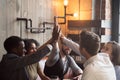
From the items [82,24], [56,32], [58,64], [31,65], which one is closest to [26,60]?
[56,32]

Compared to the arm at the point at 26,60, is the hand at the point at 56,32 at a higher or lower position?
higher

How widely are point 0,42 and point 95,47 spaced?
129 cm

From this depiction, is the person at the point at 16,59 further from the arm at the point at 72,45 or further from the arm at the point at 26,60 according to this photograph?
the arm at the point at 72,45

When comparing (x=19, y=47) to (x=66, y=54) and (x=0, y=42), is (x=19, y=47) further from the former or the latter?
(x=66, y=54)

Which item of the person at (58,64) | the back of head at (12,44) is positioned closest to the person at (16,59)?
the back of head at (12,44)

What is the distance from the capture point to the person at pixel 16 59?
2.04 meters

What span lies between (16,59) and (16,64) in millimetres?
45

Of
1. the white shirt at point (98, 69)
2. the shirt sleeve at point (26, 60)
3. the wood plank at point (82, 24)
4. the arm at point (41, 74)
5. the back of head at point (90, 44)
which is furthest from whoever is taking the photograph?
the wood plank at point (82, 24)

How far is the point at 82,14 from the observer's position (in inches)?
163

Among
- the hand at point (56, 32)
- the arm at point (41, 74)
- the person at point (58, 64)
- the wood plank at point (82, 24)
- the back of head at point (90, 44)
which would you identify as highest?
the wood plank at point (82, 24)

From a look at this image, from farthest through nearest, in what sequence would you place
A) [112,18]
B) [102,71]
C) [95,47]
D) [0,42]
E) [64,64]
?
[112,18], [64,64], [0,42], [95,47], [102,71]

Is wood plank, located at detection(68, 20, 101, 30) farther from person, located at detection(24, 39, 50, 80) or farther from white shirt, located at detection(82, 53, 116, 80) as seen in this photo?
white shirt, located at detection(82, 53, 116, 80)

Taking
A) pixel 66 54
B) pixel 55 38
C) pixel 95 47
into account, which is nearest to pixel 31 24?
pixel 66 54

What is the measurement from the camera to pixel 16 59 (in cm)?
206
